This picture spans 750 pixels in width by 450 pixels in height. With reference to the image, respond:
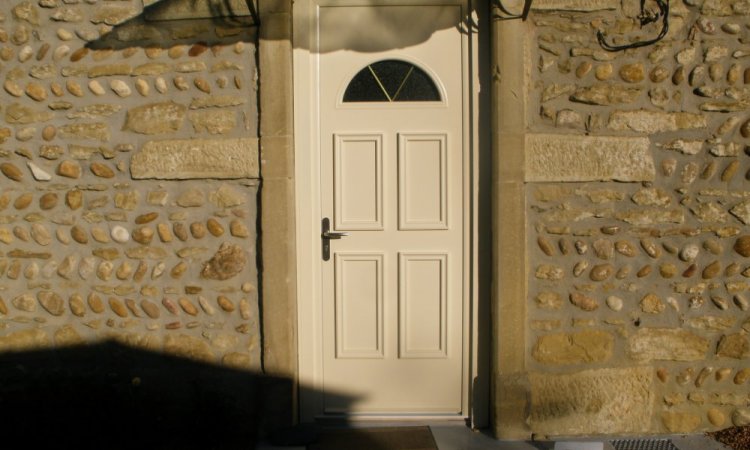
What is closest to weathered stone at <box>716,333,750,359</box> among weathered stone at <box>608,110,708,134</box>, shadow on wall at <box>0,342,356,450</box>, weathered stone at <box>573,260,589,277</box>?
weathered stone at <box>573,260,589,277</box>

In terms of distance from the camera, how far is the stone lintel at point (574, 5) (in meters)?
3.27

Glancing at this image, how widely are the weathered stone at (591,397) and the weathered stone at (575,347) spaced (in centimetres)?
8

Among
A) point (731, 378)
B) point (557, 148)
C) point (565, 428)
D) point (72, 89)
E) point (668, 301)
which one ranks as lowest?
point (565, 428)

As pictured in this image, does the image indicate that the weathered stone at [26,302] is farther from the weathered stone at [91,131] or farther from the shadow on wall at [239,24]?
the shadow on wall at [239,24]

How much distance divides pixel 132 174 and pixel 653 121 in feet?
9.69

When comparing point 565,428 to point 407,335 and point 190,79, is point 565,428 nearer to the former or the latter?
point 407,335

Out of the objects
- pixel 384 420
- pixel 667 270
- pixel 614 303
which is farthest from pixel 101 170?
pixel 667 270

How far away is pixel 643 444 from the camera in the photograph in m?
3.30

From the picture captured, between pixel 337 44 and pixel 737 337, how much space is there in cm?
284

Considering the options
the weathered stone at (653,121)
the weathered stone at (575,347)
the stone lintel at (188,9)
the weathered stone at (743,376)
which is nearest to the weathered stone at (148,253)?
the stone lintel at (188,9)

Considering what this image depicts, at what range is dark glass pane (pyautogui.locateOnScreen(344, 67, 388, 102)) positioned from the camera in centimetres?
350

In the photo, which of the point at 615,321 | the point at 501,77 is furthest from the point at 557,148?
the point at 615,321

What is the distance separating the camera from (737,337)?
3338mm

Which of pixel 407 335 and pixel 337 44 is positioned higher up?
pixel 337 44
